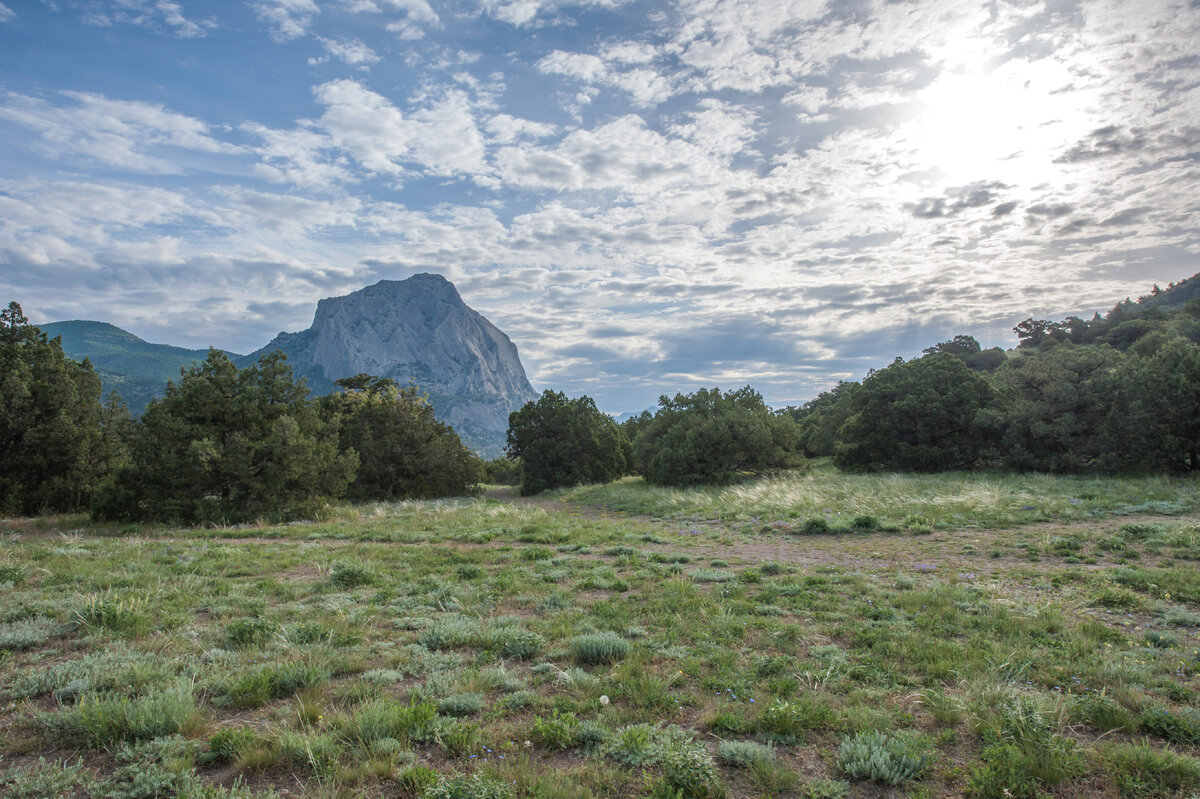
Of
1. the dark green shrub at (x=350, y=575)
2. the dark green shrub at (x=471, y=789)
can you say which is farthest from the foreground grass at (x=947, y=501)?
the dark green shrub at (x=471, y=789)

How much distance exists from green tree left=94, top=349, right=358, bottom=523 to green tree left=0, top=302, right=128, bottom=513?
3.88 m

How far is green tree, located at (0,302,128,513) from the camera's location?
69.8 feet

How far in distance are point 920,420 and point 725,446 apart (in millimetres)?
13080

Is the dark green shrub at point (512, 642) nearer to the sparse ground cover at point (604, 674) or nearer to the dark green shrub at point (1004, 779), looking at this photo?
the sparse ground cover at point (604, 674)

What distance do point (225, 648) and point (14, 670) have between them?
1846mm

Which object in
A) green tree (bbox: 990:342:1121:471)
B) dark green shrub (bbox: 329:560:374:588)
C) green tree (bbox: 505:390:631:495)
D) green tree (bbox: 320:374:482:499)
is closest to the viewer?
dark green shrub (bbox: 329:560:374:588)

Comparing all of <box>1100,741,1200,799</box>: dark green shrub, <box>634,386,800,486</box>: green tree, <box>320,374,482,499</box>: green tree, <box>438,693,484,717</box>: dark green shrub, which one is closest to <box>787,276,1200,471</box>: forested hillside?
<box>634,386,800,486</box>: green tree

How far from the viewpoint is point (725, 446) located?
3666cm

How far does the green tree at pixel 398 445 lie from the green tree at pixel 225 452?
1301cm

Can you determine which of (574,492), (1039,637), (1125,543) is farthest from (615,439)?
(1039,637)

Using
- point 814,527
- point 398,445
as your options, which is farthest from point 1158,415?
point 398,445

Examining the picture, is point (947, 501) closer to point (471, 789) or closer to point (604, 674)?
point (604, 674)

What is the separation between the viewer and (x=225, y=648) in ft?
20.7

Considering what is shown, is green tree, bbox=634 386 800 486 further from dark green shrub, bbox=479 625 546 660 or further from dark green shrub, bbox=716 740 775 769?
dark green shrub, bbox=716 740 775 769
